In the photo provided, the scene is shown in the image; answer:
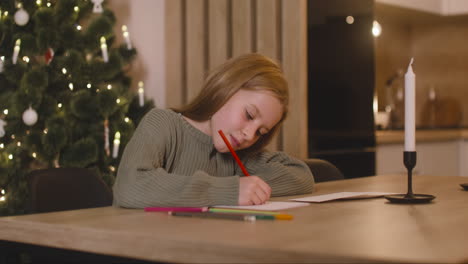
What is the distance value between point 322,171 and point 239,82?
0.63m

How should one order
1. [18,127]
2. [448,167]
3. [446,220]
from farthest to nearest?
[448,167]
[18,127]
[446,220]

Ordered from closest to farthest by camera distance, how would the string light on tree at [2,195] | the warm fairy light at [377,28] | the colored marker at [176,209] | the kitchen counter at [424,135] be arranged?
the colored marker at [176,209], the string light on tree at [2,195], the kitchen counter at [424,135], the warm fairy light at [377,28]

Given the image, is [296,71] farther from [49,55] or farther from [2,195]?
[2,195]

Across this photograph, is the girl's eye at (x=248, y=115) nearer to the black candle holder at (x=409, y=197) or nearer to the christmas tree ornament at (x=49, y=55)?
the black candle holder at (x=409, y=197)

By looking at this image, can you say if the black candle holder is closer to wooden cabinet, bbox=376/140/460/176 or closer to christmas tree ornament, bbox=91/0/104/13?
christmas tree ornament, bbox=91/0/104/13

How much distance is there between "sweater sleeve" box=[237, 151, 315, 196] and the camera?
1704 mm

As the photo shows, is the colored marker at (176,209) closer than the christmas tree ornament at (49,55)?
Yes

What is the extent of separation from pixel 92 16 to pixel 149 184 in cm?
209

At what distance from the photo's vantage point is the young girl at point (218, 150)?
140cm

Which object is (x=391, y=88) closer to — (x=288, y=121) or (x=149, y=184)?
(x=288, y=121)

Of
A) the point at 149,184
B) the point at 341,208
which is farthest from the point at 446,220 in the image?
the point at 149,184

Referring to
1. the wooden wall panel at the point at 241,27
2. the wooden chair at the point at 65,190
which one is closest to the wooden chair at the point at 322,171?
the wooden chair at the point at 65,190

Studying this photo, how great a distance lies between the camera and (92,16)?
10.9 feet

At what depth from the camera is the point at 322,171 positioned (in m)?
2.25
